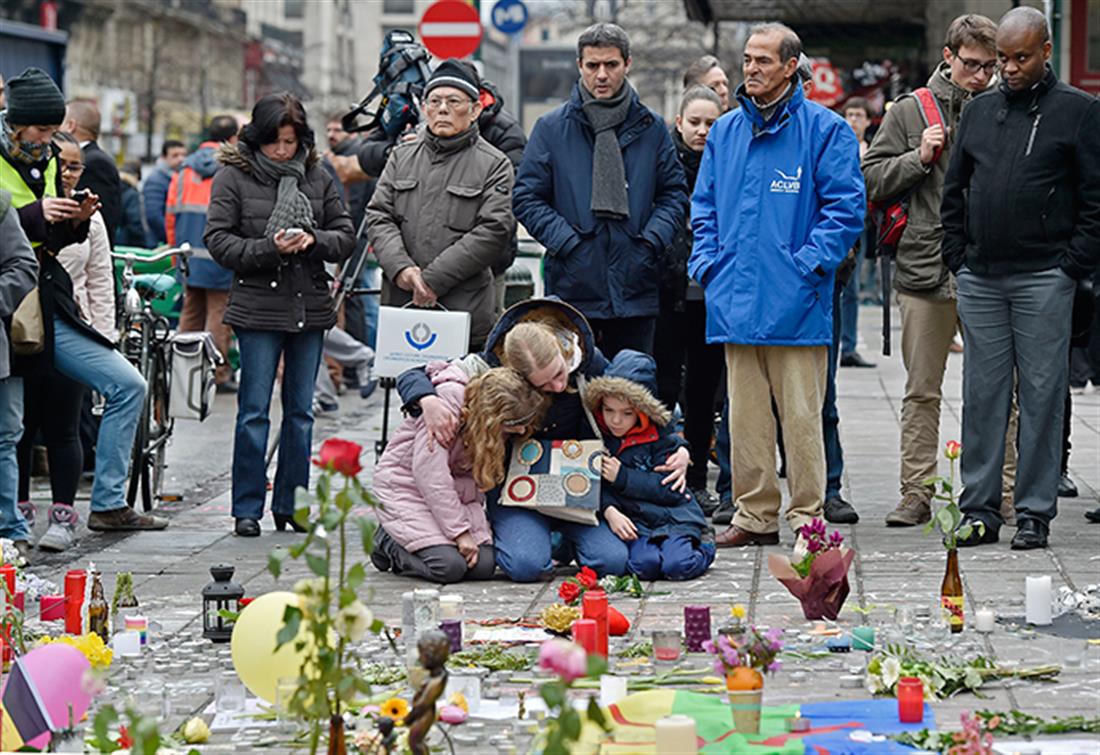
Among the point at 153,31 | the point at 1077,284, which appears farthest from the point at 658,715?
the point at 153,31

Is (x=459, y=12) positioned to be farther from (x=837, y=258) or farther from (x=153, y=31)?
(x=153, y=31)

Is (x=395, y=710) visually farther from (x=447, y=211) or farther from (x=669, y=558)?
(x=447, y=211)

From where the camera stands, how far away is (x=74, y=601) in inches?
294

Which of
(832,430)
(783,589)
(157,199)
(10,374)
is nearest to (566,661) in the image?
(783,589)

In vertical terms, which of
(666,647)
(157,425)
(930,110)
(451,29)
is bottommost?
(157,425)

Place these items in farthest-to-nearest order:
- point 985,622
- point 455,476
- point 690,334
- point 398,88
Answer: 1. point 398,88
2. point 690,334
3. point 455,476
4. point 985,622

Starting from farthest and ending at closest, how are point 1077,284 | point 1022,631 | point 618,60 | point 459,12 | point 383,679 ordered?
1. point 459,12
2. point 618,60
3. point 1077,284
4. point 1022,631
5. point 383,679

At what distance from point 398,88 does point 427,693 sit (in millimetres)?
7066

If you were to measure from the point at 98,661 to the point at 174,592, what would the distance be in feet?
5.36

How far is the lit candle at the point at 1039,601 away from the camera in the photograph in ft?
24.2

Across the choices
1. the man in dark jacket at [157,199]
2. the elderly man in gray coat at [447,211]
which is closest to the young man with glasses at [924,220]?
the elderly man in gray coat at [447,211]

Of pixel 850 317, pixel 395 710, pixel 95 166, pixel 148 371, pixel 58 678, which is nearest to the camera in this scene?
pixel 395 710

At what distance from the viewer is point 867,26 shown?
28.2 m

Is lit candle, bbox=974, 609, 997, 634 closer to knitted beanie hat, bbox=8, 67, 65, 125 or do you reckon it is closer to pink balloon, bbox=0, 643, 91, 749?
pink balloon, bbox=0, 643, 91, 749
